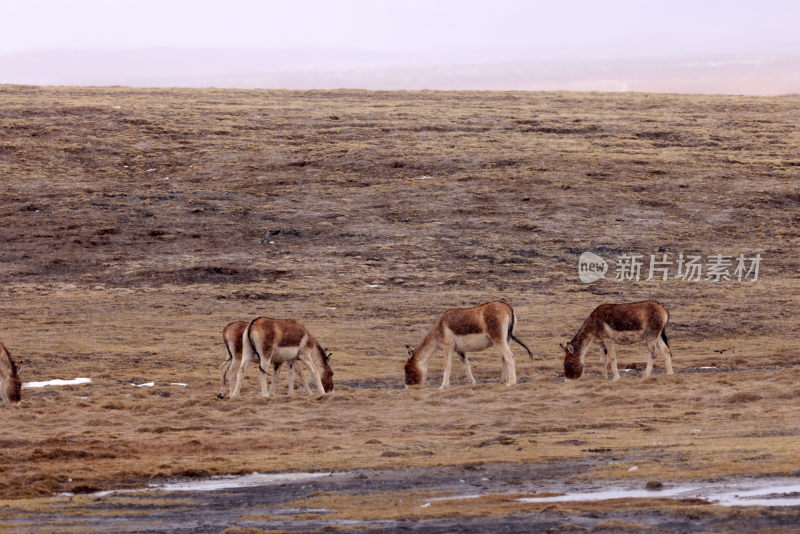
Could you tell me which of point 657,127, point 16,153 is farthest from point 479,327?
point 657,127

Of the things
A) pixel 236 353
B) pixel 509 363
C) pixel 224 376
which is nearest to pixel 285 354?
pixel 236 353

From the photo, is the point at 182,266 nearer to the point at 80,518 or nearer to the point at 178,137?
the point at 178,137

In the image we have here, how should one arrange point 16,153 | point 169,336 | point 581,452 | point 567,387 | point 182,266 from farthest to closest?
point 16,153
point 182,266
point 169,336
point 567,387
point 581,452

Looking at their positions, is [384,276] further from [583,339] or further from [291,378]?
[291,378]

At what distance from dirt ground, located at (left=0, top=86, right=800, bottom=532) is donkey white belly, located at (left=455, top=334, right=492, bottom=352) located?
1.09 metres

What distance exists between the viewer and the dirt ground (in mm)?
14664

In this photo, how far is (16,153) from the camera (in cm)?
5662

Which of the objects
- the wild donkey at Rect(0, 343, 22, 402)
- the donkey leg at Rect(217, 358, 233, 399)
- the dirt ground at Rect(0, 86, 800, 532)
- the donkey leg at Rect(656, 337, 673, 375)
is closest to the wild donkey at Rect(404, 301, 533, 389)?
the dirt ground at Rect(0, 86, 800, 532)

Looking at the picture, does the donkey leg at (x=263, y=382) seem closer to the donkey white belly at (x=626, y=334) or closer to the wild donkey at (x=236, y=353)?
the wild donkey at (x=236, y=353)

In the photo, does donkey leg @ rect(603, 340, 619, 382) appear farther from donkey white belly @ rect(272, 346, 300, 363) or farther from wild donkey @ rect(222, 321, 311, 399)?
donkey white belly @ rect(272, 346, 300, 363)

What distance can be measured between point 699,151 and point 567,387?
4204 cm

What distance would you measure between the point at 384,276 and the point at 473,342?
17.6 meters

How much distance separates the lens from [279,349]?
2038 centimetres

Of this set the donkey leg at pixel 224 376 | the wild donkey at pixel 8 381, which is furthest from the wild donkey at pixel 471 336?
the wild donkey at pixel 8 381
